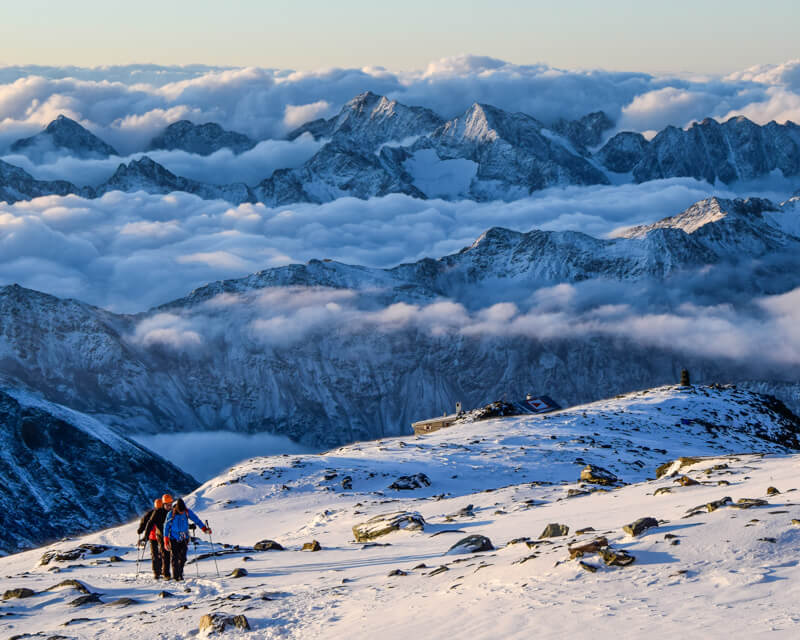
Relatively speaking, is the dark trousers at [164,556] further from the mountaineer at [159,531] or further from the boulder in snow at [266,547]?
the boulder in snow at [266,547]

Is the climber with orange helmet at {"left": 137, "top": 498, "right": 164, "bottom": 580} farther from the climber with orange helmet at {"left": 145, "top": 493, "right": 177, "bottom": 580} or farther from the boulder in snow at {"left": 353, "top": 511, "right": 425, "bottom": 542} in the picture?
the boulder in snow at {"left": 353, "top": 511, "right": 425, "bottom": 542}

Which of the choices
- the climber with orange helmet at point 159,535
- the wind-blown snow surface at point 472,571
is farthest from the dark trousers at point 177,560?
the wind-blown snow surface at point 472,571

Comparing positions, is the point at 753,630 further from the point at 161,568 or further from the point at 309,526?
the point at 309,526

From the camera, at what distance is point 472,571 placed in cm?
2717

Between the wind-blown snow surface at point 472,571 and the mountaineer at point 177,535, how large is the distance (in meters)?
0.89

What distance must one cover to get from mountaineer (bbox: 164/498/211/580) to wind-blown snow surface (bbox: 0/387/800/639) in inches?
34.9

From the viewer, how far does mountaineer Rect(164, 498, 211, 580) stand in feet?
108

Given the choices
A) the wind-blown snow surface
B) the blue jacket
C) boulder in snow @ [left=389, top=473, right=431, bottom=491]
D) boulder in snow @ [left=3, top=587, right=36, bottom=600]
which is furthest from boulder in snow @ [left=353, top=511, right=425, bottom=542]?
boulder in snow @ [left=389, top=473, right=431, bottom=491]

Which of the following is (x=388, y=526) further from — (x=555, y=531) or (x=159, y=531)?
(x=555, y=531)

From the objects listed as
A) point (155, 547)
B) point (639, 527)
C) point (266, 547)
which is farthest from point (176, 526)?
point (639, 527)

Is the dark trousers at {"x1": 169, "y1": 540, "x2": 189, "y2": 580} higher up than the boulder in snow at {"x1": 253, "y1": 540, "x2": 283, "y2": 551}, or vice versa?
the dark trousers at {"x1": 169, "y1": 540, "x2": 189, "y2": 580}

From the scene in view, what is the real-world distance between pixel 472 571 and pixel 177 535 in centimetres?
1061

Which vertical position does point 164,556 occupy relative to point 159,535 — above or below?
below

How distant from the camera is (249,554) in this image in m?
38.6
